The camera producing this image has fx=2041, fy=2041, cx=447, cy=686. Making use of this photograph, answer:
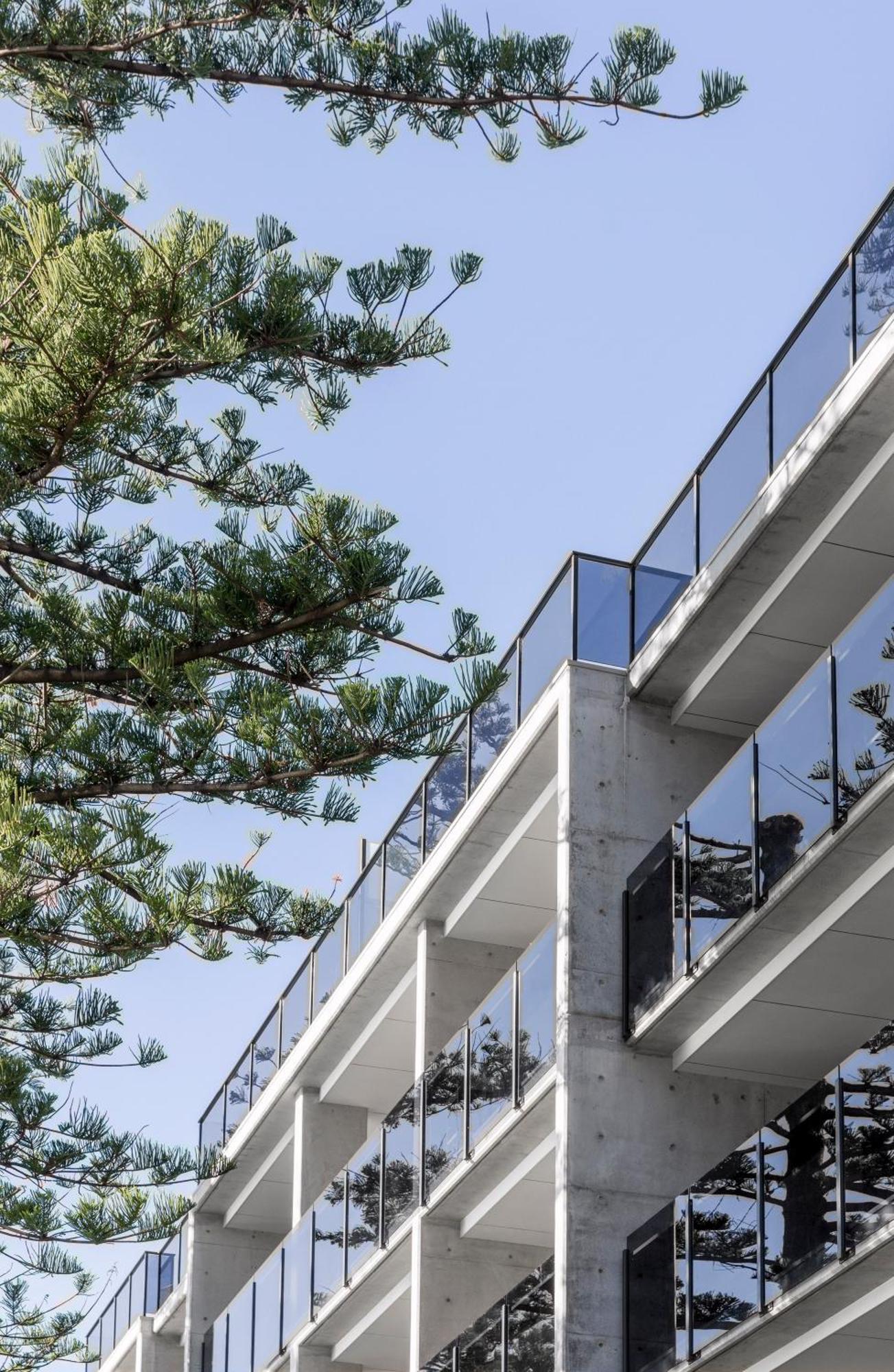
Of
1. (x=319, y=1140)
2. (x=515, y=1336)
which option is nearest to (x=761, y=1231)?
(x=515, y=1336)

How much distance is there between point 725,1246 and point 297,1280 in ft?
29.2

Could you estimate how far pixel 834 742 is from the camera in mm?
10789

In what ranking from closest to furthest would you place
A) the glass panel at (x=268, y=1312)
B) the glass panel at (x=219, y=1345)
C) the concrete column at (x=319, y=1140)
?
the glass panel at (x=268, y=1312) < the concrete column at (x=319, y=1140) < the glass panel at (x=219, y=1345)

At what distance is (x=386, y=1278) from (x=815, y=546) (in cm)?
809

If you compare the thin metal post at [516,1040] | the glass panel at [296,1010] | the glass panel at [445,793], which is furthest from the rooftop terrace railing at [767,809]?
the glass panel at [296,1010]

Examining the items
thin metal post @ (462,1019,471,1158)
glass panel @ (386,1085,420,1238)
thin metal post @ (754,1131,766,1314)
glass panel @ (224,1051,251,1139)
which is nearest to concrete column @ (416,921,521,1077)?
glass panel @ (386,1085,420,1238)

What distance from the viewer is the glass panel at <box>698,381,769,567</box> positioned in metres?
12.6

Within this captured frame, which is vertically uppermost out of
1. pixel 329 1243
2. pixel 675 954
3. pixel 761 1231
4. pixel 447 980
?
pixel 447 980

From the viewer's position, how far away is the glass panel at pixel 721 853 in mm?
11844

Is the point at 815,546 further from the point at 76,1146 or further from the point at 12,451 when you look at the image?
the point at 76,1146

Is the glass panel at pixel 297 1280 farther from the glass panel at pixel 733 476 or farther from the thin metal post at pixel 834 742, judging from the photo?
the thin metal post at pixel 834 742

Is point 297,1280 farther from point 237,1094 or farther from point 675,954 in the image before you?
point 675,954

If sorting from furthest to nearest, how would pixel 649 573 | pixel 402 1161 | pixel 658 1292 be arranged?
pixel 402 1161 → pixel 649 573 → pixel 658 1292

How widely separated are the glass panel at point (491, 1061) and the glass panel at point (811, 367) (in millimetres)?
4500
